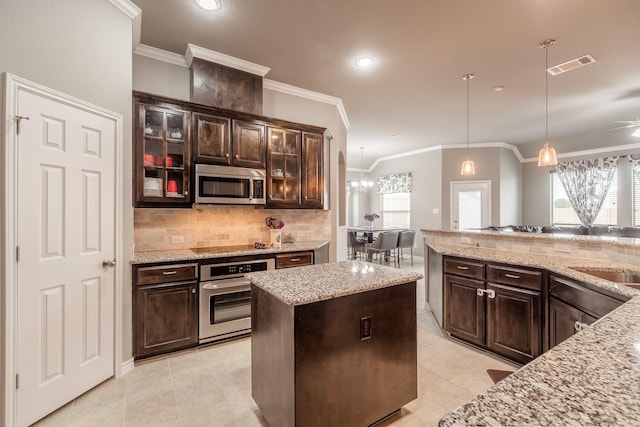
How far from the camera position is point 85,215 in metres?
2.15

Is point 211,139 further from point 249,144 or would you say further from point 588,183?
point 588,183

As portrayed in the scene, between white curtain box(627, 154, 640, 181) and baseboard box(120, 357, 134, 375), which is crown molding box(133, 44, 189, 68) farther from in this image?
white curtain box(627, 154, 640, 181)

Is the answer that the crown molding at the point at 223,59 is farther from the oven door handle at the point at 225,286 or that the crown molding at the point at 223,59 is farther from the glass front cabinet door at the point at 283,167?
the oven door handle at the point at 225,286

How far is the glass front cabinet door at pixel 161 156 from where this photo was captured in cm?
272

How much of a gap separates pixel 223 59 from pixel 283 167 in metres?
1.33

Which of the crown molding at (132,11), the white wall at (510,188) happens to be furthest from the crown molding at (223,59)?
the white wall at (510,188)

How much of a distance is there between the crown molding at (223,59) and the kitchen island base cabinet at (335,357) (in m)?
2.56

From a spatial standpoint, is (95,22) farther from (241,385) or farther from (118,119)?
(241,385)

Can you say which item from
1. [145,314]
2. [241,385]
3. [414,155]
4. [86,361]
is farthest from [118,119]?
[414,155]

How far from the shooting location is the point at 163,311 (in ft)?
8.66

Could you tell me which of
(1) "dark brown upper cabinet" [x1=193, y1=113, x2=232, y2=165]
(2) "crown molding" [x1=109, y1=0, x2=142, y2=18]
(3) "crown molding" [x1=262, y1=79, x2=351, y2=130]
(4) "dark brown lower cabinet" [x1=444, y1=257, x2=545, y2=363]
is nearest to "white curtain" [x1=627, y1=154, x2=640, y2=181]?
(4) "dark brown lower cabinet" [x1=444, y1=257, x2=545, y2=363]

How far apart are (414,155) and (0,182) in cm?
813

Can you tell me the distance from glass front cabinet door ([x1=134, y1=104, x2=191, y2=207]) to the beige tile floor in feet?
4.86

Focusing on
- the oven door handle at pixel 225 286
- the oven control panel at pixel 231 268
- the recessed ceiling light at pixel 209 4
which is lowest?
the oven door handle at pixel 225 286
